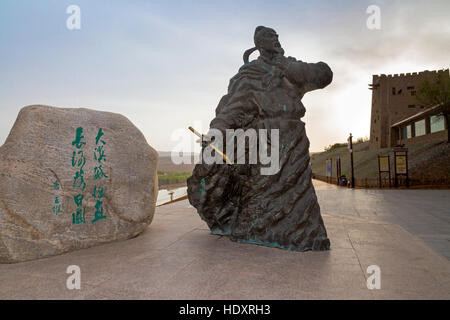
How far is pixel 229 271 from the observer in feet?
8.34

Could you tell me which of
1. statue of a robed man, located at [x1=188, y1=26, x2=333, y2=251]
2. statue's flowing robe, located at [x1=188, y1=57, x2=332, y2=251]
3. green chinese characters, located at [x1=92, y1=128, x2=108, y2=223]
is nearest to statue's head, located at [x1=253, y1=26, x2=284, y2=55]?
statue of a robed man, located at [x1=188, y1=26, x2=333, y2=251]

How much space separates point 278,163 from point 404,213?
5116mm

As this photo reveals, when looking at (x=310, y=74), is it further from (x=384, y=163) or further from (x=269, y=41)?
(x=384, y=163)

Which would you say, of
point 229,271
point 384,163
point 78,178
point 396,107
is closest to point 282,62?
point 229,271

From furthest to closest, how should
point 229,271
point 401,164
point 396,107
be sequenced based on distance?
point 396,107
point 401,164
point 229,271

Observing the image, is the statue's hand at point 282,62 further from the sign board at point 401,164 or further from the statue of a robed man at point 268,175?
the sign board at point 401,164

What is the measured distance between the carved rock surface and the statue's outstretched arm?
7.21 ft

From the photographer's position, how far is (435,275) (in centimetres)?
244

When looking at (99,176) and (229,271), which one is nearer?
(229,271)

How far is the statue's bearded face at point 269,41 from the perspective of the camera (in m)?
3.71

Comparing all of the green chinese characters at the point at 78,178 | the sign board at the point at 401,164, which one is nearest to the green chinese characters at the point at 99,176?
the green chinese characters at the point at 78,178

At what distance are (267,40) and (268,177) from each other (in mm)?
1761

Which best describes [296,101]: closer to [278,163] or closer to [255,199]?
[278,163]
